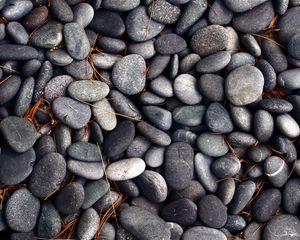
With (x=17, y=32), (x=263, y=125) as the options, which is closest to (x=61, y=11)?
(x=17, y=32)

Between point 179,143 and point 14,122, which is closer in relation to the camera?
point 14,122

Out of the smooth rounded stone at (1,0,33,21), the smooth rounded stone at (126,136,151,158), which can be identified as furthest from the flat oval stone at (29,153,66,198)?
the smooth rounded stone at (1,0,33,21)

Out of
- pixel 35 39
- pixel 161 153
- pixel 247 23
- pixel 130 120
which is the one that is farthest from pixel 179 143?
pixel 35 39

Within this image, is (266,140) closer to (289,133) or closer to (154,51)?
(289,133)

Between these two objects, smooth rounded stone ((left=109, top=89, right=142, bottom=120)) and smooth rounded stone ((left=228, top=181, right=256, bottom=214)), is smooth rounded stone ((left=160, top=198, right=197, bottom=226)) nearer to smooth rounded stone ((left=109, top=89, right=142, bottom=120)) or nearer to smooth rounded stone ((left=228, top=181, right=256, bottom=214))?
smooth rounded stone ((left=228, top=181, right=256, bottom=214))

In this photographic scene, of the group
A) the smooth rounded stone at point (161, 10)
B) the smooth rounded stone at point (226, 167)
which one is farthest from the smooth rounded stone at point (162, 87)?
the smooth rounded stone at point (226, 167)
